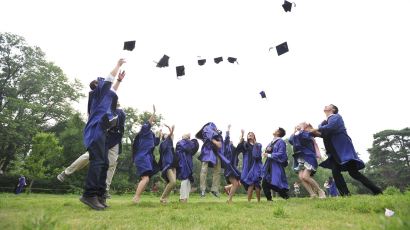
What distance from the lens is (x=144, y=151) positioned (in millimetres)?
7656

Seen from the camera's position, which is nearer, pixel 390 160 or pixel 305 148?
pixel 305 148

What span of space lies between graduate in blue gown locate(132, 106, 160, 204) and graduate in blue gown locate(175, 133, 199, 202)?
0.82 metres

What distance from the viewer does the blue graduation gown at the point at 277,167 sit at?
8336 millimetres

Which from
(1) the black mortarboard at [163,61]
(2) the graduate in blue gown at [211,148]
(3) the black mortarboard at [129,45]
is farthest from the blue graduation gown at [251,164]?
(3) the black mortarboard at [129,45]

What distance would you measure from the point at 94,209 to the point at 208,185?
42.2 m

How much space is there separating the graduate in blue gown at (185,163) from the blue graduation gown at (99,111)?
2942 mm

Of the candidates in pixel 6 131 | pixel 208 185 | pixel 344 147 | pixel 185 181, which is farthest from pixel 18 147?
pixel 344 147

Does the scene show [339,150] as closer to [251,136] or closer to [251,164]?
[251,164]

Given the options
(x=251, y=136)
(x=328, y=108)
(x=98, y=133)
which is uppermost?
(x=328, y=108)

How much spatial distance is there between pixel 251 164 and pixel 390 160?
147 ft

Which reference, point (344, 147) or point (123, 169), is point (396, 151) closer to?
point (123, 169)

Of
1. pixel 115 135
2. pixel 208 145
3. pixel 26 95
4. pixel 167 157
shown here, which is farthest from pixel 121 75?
pixel 26 95

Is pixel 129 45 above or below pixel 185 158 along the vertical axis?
above

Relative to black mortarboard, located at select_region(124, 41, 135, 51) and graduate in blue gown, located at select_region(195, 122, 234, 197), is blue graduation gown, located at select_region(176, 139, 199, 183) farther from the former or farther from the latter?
black mortarboard, located at select_region(124, 41, 135, 51)
